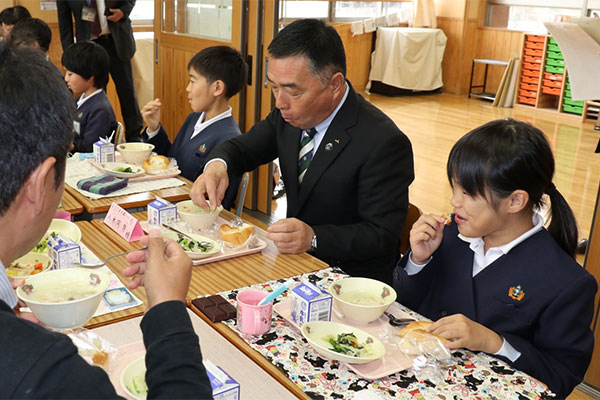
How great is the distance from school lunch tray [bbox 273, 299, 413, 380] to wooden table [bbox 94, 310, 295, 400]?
0.56 feet

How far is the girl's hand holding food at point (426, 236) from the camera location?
1.67m

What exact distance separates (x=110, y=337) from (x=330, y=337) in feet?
1.59

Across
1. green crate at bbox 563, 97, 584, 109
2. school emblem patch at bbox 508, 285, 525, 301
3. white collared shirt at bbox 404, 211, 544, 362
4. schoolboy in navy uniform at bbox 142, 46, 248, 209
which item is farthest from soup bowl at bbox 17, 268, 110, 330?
green crate at bbox 563, 97, 584, 109

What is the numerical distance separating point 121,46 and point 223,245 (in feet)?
12.4

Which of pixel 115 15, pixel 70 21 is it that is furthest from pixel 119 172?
pixel 70 21

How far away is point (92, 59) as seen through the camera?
3.59 meters

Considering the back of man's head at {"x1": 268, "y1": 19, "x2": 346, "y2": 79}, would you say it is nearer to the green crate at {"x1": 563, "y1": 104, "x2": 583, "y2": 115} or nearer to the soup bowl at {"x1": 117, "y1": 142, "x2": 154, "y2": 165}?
the soup bowl at {"x1": 117, "y1": 142, "x2": 154, "y2": 165}

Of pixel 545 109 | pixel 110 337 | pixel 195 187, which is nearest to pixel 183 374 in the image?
pixel 110 337

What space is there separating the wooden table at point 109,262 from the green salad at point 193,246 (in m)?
0.18

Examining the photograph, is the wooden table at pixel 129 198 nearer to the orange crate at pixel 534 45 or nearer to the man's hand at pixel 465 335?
the man's hand at pixel 465 335

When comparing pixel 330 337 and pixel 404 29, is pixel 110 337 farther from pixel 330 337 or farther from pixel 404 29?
pixel 404 29

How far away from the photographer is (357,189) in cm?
217

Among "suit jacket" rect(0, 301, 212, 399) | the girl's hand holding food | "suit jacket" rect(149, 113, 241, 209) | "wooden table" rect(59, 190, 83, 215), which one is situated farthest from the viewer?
"suit jacket" rect(149, 113, 241, 209)

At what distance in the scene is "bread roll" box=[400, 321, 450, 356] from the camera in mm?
1331
